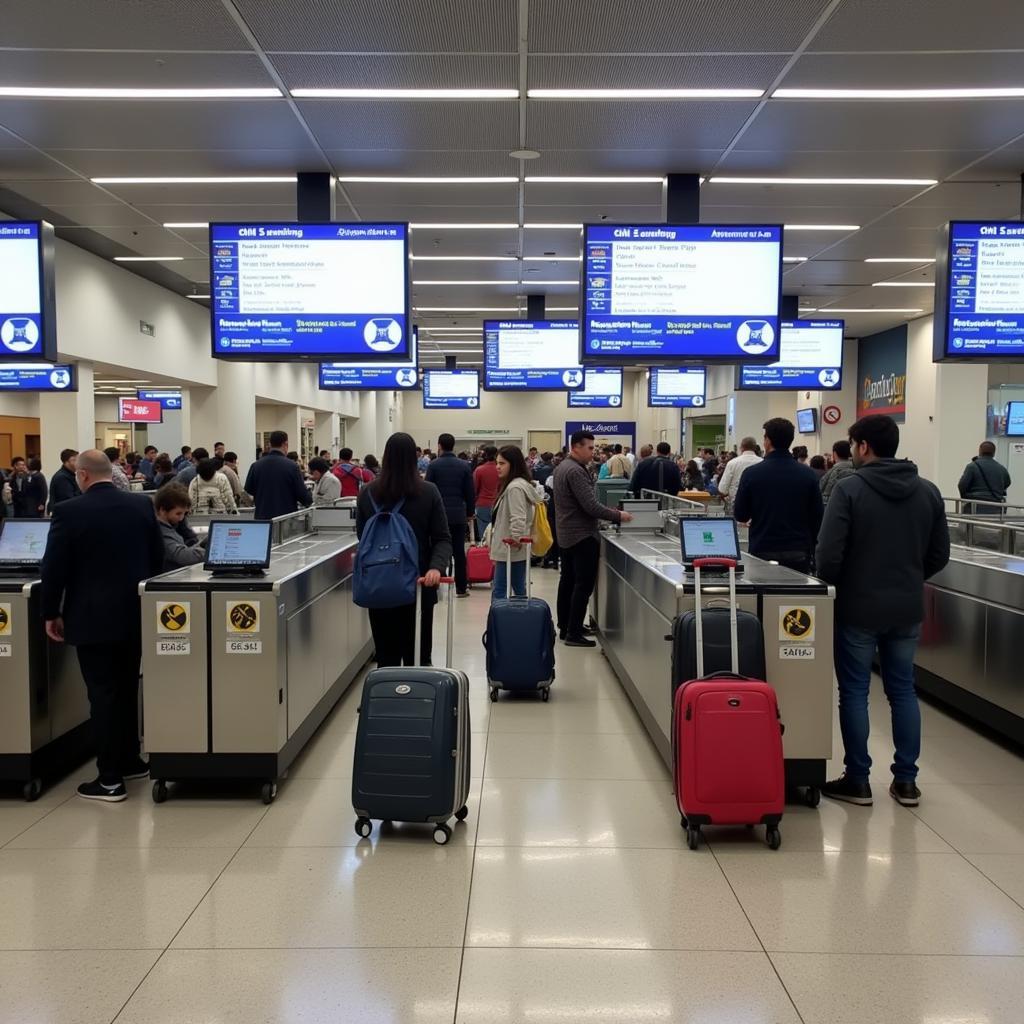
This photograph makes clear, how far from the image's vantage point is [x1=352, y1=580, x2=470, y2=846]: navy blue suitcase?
3.88 meters

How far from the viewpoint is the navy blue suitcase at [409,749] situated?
3.88m

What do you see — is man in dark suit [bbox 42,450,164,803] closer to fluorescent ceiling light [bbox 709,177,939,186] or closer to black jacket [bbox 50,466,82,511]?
fluorescent ceiling light [bbox 709,177,939,186]

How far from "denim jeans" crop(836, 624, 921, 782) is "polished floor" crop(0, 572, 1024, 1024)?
0.73 ft

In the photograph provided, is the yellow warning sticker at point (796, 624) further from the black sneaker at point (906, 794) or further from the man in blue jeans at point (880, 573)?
the black sneaker at point (906, 794)

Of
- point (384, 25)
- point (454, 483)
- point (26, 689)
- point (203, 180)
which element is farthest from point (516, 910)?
point (454, 483)

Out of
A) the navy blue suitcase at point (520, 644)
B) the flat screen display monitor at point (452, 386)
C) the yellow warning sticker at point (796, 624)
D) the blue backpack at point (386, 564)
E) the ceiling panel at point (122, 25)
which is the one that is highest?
the ceiling panel at point (122, 25)

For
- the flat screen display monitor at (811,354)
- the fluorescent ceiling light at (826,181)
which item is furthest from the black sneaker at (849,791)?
the flat screen display monitor at (811,354)

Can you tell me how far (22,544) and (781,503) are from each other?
4.42 m

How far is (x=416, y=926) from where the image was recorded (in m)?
3.24

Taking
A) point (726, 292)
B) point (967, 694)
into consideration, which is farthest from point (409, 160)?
point (967, 694)

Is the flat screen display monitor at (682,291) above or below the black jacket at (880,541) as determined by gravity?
above

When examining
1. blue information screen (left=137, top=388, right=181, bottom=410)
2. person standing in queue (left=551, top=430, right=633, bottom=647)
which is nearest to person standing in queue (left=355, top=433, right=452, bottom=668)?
person standing in queue (left=551, top=430, right=633, bottom=647)

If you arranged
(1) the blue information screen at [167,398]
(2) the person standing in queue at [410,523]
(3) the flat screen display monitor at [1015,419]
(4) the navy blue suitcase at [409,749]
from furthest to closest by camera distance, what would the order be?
(1) the blue information screen at [167,398], (3) the flat screen display monitor at [1015,419], (2) the person standing in queue at [410,523], (4) the navy blue suitcase at [409,749]

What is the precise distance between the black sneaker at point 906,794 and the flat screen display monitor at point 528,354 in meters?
8.36
